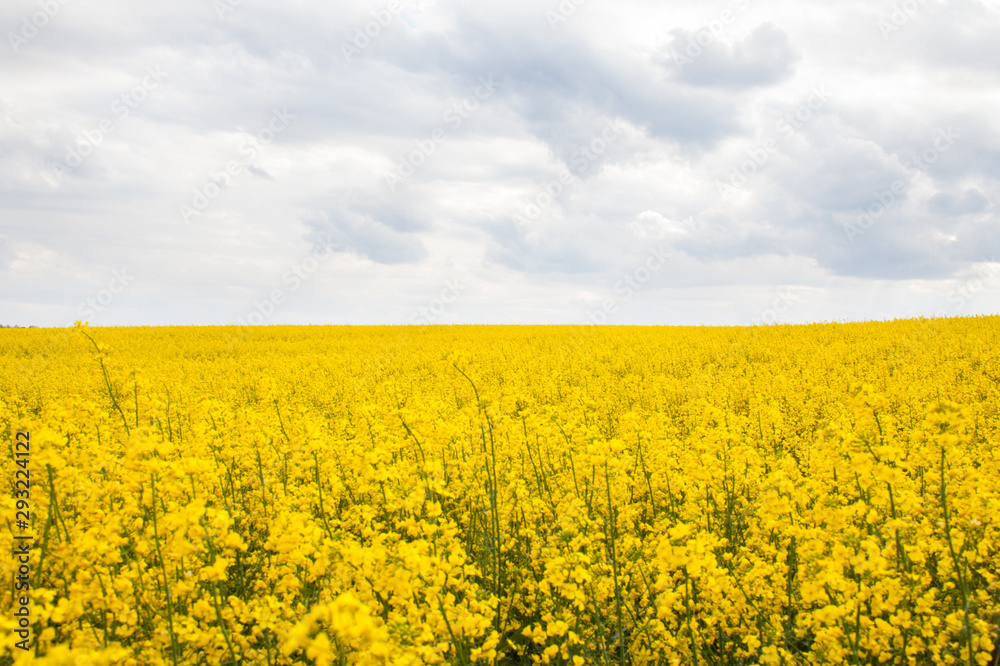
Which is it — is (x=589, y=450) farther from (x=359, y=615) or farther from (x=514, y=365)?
(x=514, y=365)

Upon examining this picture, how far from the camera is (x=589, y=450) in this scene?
3430 millimetres

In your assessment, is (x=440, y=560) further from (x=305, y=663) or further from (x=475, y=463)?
(x=475, y=463)

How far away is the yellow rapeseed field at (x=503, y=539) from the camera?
244 cm

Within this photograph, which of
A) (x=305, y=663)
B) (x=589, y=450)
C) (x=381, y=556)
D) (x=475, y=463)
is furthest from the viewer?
(x=475, y=463)

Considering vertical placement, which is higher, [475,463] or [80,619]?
[475,463]

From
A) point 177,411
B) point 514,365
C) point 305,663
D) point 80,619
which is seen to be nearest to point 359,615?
point 305,663

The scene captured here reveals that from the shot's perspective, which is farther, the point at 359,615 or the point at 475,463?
the point at 475,463

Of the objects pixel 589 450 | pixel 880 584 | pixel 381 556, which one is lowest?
pixel 880 584

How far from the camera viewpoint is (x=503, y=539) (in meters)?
3.86

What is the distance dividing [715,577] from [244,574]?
126 inches

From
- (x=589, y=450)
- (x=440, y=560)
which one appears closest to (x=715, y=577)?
(x=589, y=450)

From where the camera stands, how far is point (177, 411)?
298 inches

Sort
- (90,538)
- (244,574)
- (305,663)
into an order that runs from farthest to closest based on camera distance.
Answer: (244,574) < (305,663) < (90,538)

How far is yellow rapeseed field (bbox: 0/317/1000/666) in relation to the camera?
96.2 inches
